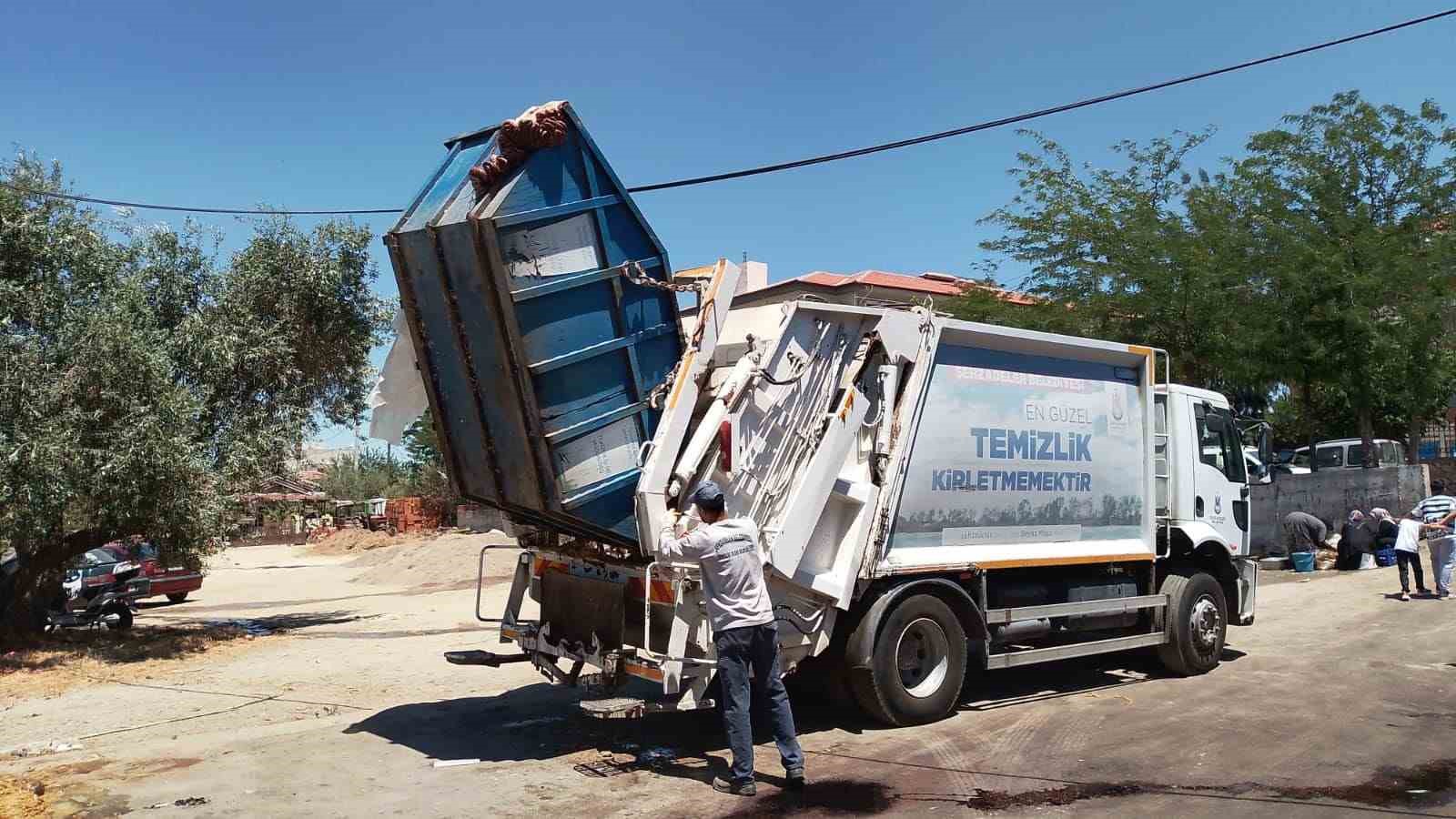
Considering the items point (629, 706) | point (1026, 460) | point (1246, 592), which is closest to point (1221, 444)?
point (1246, 592)

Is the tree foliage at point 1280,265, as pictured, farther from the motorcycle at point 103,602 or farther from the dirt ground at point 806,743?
the motorcycle at point 103,602

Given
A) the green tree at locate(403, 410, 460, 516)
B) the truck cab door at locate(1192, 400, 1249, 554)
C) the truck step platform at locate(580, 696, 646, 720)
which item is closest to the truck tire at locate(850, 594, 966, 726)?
the truck step platform at locate(580, 696, 646, 720)

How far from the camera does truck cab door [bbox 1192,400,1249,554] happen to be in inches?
380

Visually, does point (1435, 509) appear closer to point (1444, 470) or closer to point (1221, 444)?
point (1221, 444)

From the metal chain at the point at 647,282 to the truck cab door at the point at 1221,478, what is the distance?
17.2 feet

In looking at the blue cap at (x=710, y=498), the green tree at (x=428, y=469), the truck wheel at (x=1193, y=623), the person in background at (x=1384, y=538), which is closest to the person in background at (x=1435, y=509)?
the person in background at (x=1384, y=538)

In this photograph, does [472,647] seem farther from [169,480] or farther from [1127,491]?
[1127,491]

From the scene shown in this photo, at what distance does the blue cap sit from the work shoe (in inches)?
56.7

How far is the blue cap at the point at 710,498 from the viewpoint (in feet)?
→ 19.6

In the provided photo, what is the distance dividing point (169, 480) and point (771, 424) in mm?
7087

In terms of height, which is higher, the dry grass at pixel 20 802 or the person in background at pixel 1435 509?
the person in background at pixel 1435 509

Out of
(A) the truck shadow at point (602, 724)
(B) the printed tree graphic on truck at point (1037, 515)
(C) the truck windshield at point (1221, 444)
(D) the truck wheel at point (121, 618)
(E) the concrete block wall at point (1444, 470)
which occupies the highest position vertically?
(E) the concrete block wall at point (1444, 470)

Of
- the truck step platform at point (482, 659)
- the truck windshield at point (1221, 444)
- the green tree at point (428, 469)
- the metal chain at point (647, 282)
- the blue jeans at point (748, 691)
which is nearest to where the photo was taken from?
the blue jeans at point (748, 691)

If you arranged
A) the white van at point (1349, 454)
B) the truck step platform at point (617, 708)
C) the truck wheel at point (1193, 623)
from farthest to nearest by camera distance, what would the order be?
the white van at point (1349, 454) < the truck wheel at point (1193, 623) < the truck step platform at point (617, 708)
